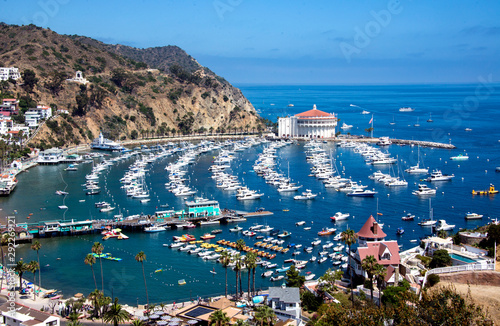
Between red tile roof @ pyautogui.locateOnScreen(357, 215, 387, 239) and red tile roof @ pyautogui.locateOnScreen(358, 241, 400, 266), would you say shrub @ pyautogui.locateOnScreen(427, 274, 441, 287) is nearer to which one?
red tile roof @ pyautogui.locateOnScreen(358, 241, 400, 266)

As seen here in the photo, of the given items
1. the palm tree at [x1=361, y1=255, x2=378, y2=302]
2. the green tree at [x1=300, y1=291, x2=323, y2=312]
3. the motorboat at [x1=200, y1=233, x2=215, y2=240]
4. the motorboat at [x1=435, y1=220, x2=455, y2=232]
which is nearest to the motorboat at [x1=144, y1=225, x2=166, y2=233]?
the motorboat at [x1=200, y1=233, x2=215, y2=240]

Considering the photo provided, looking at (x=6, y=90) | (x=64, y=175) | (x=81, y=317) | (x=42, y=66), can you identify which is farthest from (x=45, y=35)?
(x=81, y=317)

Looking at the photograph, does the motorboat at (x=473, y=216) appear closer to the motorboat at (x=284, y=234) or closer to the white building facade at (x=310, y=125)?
the motorboat at (x=284, y=234)

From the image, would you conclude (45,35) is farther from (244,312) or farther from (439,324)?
(439,324)

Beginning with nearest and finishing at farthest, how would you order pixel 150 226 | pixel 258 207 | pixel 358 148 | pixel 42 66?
1. pixel 150 226
2. pixel 258 207
3. pixel 358 148
4. pixel 42 66

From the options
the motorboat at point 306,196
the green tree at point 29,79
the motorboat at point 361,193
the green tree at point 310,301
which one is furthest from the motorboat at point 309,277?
the green tree at point 29,79

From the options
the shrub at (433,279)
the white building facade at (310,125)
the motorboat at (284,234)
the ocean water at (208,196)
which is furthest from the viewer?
the white building facade at (310,125)
